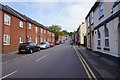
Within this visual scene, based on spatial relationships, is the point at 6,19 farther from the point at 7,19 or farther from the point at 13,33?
the point at 13,33

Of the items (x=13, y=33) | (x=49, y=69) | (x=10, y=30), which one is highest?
(x=10, y=30)

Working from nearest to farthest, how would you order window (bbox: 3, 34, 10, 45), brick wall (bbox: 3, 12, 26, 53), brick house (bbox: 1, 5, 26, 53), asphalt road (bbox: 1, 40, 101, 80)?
1. asphalt road (bbox: 1, 40, 101, 80)
2. brick house (bbox: 1, 5, 26, 53)
3. window (bbox: 3, 34, 10, 45)
4. brick wall (bbox: 3, 12, 26, 53)

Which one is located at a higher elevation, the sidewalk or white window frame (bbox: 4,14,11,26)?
white window frame (bbox: 4,14,11,26)

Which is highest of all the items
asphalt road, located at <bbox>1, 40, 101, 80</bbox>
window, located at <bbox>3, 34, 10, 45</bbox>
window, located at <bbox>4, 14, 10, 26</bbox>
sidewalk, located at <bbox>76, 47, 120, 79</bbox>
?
window, located at <bbox>4, 14, 10, 26</bbox>

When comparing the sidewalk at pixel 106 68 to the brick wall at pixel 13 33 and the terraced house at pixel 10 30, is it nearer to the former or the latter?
the terraced house at pixel 10 30

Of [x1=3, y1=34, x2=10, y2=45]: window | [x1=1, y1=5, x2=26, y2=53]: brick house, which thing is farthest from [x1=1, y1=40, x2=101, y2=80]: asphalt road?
[x1=1, y1=5, x2=26, y2=53]: brick house

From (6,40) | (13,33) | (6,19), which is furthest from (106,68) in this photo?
(13,33)

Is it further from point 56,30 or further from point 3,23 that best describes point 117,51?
point 56,30

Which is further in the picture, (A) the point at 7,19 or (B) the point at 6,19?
(A) the point at 7,19

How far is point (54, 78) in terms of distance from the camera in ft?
14.2

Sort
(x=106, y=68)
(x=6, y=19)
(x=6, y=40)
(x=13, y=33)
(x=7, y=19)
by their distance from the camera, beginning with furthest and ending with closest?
(x=13, y=33)
(x=7, y=19)
(x=6, y=19)
(x=6, y=40)
(x=106, y=68)

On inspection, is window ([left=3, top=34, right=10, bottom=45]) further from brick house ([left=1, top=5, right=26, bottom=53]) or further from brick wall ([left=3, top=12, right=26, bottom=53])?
brick wall ([left=3, top=12, right=26, bottom=53])

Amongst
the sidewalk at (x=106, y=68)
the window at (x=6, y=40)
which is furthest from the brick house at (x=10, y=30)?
the sidewalk at (x=106, y=68)

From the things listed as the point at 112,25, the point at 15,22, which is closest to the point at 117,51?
the point at 112,25
